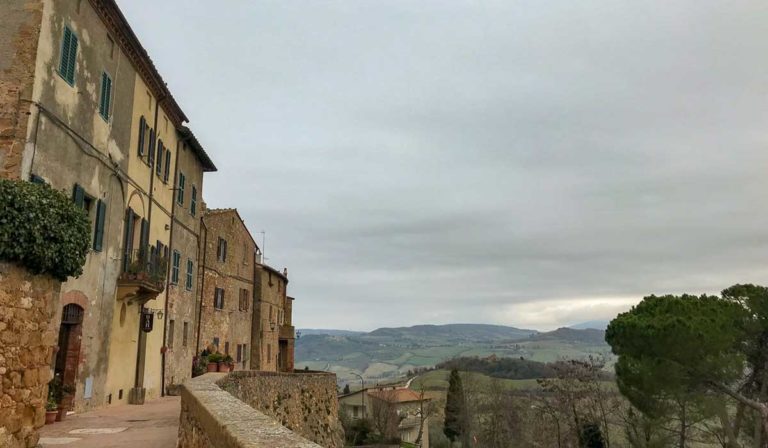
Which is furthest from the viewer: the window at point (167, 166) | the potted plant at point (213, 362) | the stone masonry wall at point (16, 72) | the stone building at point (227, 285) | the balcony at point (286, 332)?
the balcony at point (286, 332)

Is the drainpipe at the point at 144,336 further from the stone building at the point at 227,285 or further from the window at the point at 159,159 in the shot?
the stone building at the point at 227,285

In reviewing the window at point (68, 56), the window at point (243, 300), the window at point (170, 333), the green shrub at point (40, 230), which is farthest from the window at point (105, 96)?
the window at point (243, 300)

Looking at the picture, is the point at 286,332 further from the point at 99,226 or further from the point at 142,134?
the point at 99,226

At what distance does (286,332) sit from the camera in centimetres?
4334

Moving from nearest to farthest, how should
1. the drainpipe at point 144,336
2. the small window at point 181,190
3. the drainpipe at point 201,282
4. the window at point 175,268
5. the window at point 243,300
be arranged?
the drainpipe at point 144,336 < the window at point 175,268 < the small window at point 181,190 < the drainpipe at point 201,282 < the window at point 243,300

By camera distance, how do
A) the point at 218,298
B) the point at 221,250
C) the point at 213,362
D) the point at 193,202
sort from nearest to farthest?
the point at 193,202 → the point at 213,362 → the point at 218,298 → the point at 221,250

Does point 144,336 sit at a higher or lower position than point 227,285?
lower

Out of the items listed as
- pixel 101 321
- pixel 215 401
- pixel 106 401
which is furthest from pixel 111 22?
pixel 215 401

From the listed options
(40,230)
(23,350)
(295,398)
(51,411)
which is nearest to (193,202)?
(295,398)

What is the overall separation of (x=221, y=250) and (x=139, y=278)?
15.9m

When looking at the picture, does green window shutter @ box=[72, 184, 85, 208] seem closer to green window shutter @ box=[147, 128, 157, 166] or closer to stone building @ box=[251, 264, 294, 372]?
green window shutter @ box=[147, 128, 157, 166]

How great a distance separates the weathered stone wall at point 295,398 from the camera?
51.0 ft

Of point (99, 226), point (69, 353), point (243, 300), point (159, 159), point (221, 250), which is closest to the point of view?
point (69, 353)

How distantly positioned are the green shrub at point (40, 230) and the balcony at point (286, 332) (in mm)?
34700
